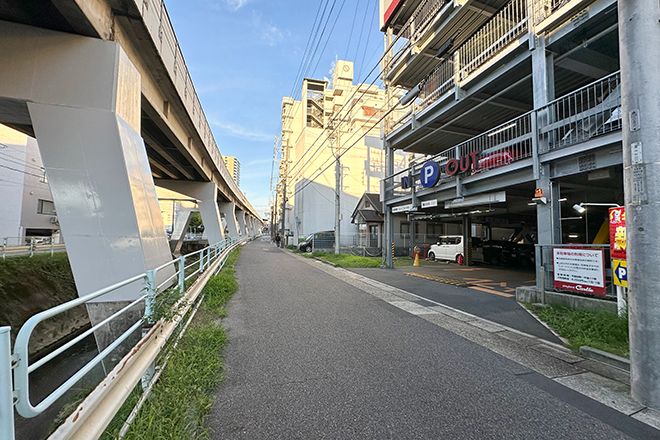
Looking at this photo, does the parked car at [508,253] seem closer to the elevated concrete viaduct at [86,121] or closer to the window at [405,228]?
the window at [405,228]

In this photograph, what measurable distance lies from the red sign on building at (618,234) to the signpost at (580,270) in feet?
2.93

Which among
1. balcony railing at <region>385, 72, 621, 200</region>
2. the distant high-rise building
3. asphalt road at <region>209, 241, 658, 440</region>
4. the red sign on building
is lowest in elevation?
asphalt road at <region>209, 241, 658, 440</region>

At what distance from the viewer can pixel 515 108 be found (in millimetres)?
11828

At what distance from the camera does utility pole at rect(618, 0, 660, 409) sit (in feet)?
10.3

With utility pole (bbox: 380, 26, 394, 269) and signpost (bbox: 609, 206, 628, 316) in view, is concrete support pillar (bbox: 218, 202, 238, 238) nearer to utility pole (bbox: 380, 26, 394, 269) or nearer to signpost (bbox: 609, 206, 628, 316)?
utility pole (bbox: 380, 26, 394, 269)

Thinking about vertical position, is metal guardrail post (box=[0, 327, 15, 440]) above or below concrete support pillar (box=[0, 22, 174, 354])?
below

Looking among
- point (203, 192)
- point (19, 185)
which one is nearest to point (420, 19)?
point (203, 192)

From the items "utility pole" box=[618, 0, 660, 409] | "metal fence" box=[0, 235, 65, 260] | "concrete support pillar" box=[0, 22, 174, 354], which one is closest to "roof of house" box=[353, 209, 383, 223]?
"metal fence" box=[0, 235, 65, 260]

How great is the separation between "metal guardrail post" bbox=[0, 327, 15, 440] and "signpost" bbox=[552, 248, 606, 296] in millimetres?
7899

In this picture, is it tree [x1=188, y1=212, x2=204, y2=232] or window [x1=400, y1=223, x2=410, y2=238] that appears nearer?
window [x1=400, y1=223, x2=410, y2=238]

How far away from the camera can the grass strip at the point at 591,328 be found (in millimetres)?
4400

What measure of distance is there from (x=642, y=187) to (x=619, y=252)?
2.23m

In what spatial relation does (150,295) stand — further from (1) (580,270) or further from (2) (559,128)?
(2) (559,128)

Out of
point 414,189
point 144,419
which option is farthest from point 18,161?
point 144,419
